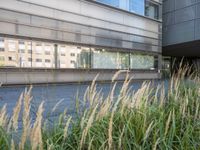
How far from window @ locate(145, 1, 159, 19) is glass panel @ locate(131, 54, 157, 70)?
3410 mm

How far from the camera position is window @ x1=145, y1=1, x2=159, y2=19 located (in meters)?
22.7

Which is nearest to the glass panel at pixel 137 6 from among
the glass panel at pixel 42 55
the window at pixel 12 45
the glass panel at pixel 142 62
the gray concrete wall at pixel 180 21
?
the glass panel at pixel 142 62

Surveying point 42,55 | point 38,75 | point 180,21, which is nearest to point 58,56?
point 42,55

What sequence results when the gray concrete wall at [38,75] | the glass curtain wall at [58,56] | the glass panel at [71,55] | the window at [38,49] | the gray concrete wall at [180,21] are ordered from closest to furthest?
the gray concrete wall at [38,75]
the glass curtain wall at [58,56]
the window at [38,49]
the glass panel at [71,55]
the gray concrete wall at [180,21]

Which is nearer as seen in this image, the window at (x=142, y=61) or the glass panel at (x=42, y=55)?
the glass panel at (x=42, y=55)

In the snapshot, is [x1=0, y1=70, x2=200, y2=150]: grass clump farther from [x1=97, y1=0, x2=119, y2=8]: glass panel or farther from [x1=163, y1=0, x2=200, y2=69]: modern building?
[x1=163, y1=0, x2=200, y2=69]: modern building

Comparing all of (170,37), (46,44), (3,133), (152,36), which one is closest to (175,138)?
(3,133)

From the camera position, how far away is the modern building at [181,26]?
76.4 ft

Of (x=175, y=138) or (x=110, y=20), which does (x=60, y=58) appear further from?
(x=175, y=138)

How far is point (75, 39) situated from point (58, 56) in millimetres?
1556

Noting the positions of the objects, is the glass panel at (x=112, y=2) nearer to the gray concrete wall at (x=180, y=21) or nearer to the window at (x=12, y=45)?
the window at (x=12, y=45)

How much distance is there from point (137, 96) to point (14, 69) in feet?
35.0

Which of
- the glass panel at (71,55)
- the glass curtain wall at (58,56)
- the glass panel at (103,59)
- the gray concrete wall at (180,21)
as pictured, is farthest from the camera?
the gray concrete wall at (180,21)

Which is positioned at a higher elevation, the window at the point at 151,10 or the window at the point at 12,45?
the window at the point at 151,10
